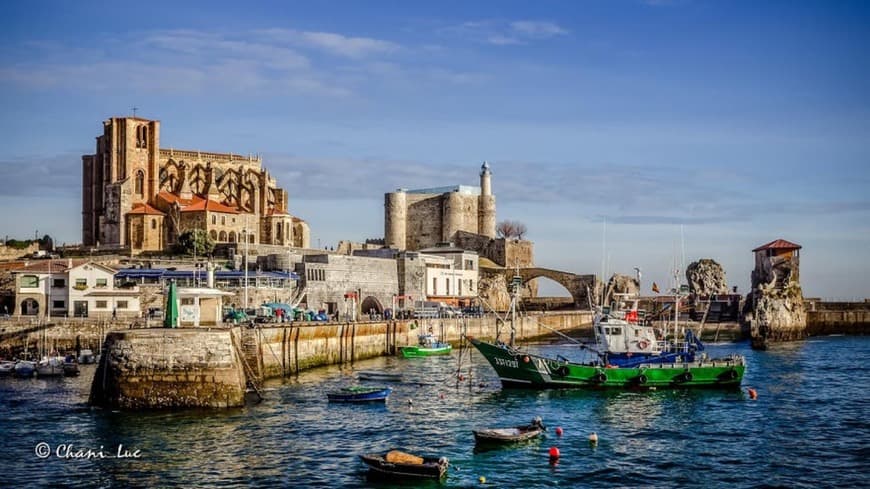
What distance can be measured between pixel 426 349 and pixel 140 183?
1943 inches

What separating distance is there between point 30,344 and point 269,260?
3012 centimetres

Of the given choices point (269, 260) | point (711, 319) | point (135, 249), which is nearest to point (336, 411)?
point (269, 260)

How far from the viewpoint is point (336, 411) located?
45.6m

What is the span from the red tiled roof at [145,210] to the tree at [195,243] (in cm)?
631

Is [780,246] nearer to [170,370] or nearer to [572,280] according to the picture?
[572,280]

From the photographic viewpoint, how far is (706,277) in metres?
132

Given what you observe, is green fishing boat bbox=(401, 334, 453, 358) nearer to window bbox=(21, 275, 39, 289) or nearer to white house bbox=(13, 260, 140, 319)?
white house bbox=(13, 260, 140, 319)

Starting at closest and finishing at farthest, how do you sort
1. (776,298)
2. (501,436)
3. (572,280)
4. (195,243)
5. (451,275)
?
(501,436)
(195,243)
(776,298)
(451,275)
(572,280)

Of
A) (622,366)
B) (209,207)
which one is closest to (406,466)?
(622,366)

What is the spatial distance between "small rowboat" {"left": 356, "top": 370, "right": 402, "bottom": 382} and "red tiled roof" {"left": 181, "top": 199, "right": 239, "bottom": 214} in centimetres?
4861

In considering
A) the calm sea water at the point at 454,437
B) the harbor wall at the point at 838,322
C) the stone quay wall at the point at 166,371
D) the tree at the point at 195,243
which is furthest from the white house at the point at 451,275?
the stone quay wall at the point at 166,371

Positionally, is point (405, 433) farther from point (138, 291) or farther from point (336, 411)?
point (138, 291)

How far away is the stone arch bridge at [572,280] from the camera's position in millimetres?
128250

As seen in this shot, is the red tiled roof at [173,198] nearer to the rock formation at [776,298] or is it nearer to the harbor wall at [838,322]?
the rock formation at [776,298]
